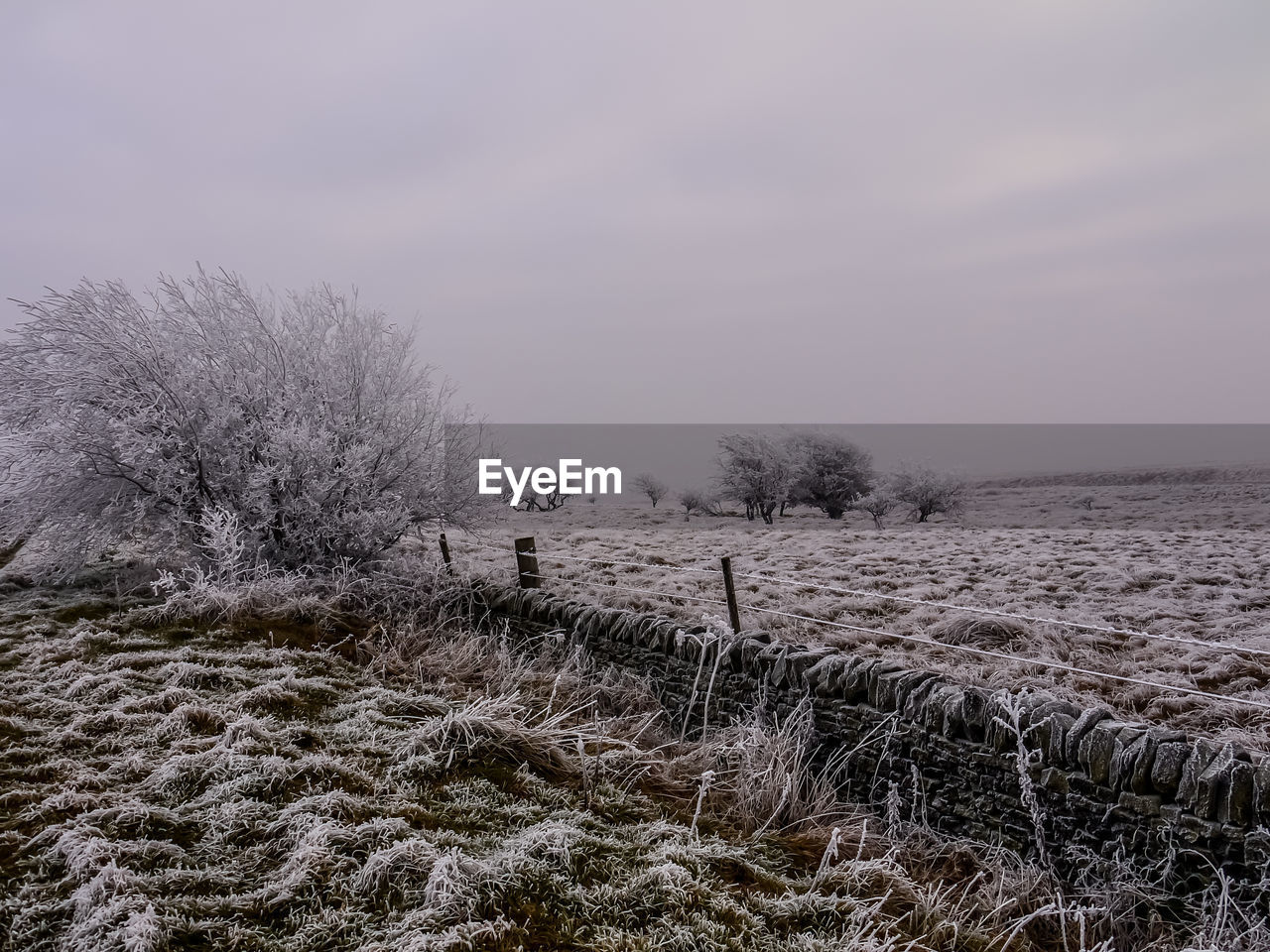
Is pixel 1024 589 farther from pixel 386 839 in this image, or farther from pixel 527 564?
pixel 386 839

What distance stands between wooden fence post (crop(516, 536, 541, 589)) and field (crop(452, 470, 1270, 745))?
2.91 feet

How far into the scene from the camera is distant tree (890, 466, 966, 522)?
26.5 meters

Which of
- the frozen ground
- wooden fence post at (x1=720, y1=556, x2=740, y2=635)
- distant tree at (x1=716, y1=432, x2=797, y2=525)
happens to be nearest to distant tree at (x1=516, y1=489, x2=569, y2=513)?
distant tree at (x1=716, y1=432, x2=797, y2=525)

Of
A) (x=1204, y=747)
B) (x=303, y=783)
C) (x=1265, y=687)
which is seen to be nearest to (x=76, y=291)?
(x=303, y=783)

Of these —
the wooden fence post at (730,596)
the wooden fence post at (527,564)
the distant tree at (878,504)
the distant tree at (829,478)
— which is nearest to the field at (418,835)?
the wooden fence post at (730,596)

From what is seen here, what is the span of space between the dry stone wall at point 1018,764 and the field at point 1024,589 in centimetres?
73

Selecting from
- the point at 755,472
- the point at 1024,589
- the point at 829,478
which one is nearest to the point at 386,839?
the point at 1024,589

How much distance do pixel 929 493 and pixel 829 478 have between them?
3.82 meters

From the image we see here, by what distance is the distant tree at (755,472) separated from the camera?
2886cm

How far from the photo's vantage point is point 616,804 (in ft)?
13.2

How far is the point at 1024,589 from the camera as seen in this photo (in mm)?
10359

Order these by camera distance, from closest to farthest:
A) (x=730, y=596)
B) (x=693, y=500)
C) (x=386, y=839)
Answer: (x=386, y=839) < (x=730, y=596) < (x=693, y=500)

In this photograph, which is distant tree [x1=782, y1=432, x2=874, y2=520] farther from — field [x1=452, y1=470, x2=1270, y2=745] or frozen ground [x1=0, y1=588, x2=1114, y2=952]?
frozen ground [x1=0, y1=588, x2=1114, y2=952]

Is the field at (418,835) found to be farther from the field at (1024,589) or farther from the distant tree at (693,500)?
the distant tree at (693,500)
